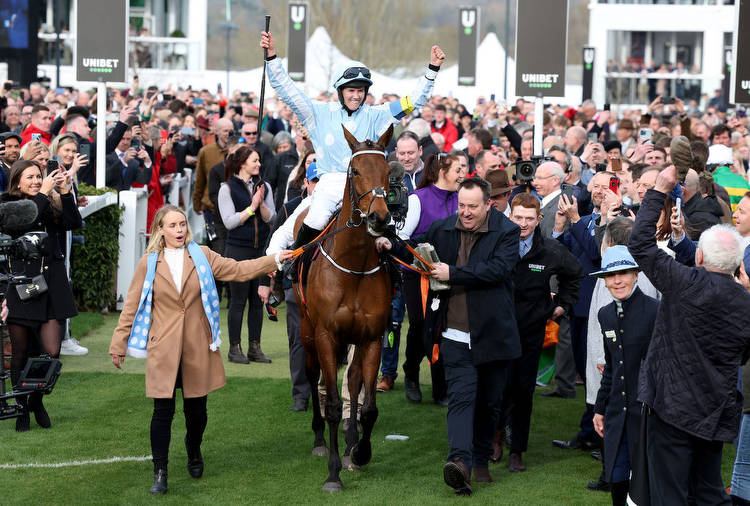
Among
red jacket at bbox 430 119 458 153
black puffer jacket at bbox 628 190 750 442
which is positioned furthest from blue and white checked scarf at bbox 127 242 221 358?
red jacket at bbox 430 119 458 153

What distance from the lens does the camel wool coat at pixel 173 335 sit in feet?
22.2

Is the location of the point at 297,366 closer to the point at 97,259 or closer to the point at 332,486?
the point at 332,486

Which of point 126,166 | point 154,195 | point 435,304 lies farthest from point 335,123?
point 154,195

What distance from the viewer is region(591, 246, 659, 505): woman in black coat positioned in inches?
238

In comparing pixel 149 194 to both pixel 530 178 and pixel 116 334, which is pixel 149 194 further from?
pixel 116 334

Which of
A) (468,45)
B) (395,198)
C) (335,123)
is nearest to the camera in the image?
(395,198)

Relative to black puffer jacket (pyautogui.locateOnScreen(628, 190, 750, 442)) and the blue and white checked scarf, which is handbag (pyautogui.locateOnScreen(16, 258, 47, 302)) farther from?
black puffer jacket (pyautogui.locateOnScreen(628, 190, 750, 442))

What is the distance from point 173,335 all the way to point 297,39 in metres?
16.1

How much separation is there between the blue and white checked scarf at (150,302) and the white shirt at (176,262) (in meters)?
0.06

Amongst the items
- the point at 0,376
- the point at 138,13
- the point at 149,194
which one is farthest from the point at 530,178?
the point at 138,13

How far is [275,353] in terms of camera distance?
1144cm

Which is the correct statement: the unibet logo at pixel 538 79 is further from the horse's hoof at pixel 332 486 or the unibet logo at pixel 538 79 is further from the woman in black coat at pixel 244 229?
the horse's hoof at pixel 332 486

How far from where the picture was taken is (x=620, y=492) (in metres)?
6.22

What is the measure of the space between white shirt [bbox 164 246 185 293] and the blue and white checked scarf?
0.06 meters
